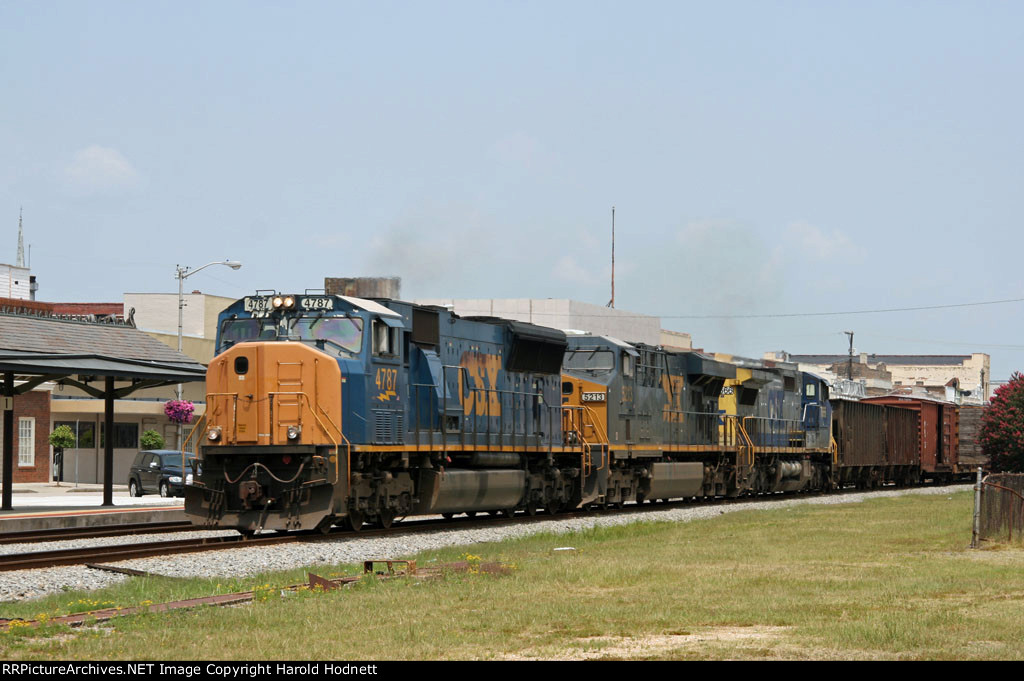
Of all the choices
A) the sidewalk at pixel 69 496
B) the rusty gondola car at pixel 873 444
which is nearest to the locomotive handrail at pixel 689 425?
the rusty gondola car at pixel 873 444

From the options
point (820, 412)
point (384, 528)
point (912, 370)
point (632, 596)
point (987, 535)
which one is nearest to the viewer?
point (632, 596)

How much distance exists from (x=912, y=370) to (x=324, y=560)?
149m

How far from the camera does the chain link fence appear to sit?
18094mm

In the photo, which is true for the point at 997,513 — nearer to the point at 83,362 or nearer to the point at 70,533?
the point at 70,533

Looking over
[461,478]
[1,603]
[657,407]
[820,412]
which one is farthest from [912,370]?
[1,603]

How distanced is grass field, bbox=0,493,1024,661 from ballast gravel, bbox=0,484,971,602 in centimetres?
104

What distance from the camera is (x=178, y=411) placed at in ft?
168

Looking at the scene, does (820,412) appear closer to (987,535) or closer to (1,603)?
(987,535)

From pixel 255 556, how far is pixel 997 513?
10.4 meters

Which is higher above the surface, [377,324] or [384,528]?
[377,324]

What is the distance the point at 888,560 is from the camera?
16.1 metres

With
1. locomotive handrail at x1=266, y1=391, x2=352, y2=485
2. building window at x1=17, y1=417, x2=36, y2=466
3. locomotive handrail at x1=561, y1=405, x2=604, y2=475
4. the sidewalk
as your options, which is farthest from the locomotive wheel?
building window at x1=17, y1=417, x2=36, y2=466

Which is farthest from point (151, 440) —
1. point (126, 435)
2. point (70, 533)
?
point (70, 533)

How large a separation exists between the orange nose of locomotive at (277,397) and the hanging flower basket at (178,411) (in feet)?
103
